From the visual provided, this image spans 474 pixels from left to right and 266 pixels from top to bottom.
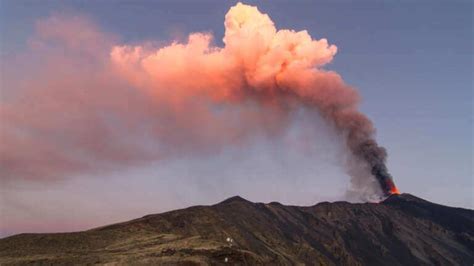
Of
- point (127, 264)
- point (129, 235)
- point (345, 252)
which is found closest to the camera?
point (127, 264)

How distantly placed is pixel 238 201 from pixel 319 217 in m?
34.6

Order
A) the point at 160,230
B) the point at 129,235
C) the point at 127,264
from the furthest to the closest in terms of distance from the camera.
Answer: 1. the point at 160,230
2. the point at 129,235
3. the point at 127,264

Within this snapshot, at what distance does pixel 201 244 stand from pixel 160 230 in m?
27.1

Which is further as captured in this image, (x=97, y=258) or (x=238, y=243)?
(x=238, y=243)

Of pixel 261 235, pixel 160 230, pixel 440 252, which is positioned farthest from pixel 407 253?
pixel 160 230

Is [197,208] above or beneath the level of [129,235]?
above

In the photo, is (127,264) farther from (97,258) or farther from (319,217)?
(319,217)

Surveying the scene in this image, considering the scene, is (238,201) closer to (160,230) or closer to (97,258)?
(160,230)

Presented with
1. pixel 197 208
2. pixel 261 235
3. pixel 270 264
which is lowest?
pixel 270 264

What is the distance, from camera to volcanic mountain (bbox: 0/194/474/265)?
10094 centimetres

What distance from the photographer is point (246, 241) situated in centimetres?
13062

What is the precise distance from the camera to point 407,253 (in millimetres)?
175625

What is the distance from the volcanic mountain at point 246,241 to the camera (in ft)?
331

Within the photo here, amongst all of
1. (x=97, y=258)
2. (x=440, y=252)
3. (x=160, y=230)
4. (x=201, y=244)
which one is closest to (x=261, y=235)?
(x=160, y=230)
